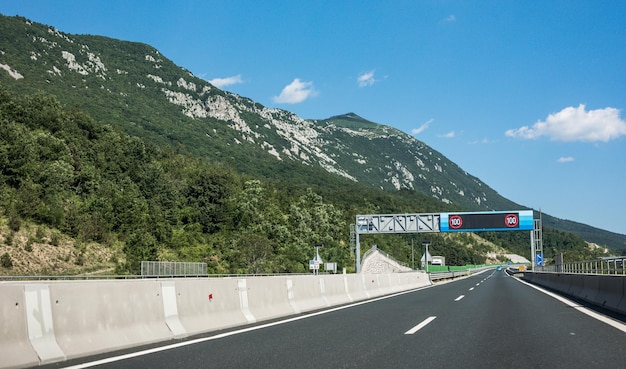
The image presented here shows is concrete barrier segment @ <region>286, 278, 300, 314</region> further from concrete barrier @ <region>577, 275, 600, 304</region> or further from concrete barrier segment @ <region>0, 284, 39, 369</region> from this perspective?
concrete barrier @ <region>577, 275, 600, 304</region>

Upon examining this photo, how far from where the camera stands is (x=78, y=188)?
87.1 m

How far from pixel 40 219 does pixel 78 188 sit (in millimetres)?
20111

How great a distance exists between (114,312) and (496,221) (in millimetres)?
62668

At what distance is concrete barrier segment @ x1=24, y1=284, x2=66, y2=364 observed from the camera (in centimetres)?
656

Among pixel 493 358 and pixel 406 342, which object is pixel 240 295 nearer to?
pixel 406 342

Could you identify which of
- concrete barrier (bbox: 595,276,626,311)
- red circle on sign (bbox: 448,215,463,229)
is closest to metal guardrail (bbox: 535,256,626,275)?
concrete barrier (bbox: 595,276,626,311)

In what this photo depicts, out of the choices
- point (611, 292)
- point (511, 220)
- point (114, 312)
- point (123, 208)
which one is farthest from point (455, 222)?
point (114, 312)

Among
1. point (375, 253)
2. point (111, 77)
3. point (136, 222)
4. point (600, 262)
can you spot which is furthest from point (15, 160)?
point (111, 77)

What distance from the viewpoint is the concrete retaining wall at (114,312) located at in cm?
643

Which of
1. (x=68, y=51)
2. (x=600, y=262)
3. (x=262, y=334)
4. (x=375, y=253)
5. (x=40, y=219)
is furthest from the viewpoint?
(x=68, y=51)

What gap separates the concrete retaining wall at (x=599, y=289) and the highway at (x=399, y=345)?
194 cm

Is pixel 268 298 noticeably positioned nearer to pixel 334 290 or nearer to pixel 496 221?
pixel 334 290

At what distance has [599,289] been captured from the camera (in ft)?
55.3

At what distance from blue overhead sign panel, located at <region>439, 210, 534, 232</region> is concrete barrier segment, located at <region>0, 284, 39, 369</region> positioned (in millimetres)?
62938
